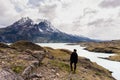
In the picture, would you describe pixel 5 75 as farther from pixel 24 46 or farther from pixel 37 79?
pixel 24 46

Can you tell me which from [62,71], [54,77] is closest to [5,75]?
[54,77]

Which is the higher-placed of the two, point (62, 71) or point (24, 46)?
point (24, 46)

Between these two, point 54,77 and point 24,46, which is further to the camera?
point 24,46

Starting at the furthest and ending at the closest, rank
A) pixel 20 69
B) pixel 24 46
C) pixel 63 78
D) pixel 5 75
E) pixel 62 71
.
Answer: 1. pixel 24 46
2. pixel 62 71
3. pixel 63 78
4. pixel 20 69
5. pixel 5 75

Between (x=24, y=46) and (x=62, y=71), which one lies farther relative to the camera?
(x=24, y=46)

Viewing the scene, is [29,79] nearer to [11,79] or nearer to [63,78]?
[63,78]

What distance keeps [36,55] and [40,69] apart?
258 inches

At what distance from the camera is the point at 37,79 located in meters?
33.7

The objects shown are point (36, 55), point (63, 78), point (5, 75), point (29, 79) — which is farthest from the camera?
point (36, 55)

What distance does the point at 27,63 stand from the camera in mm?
38844

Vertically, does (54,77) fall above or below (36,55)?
below

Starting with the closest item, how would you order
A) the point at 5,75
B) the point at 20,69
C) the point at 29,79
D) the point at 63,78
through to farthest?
the point at 5,75 < the point at 29,79 < the point at 20,69 < the point at 63,78

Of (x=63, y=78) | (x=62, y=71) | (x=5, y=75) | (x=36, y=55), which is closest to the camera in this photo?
(x=5, y=75)

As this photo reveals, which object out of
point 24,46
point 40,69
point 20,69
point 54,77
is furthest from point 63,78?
point 24,46
